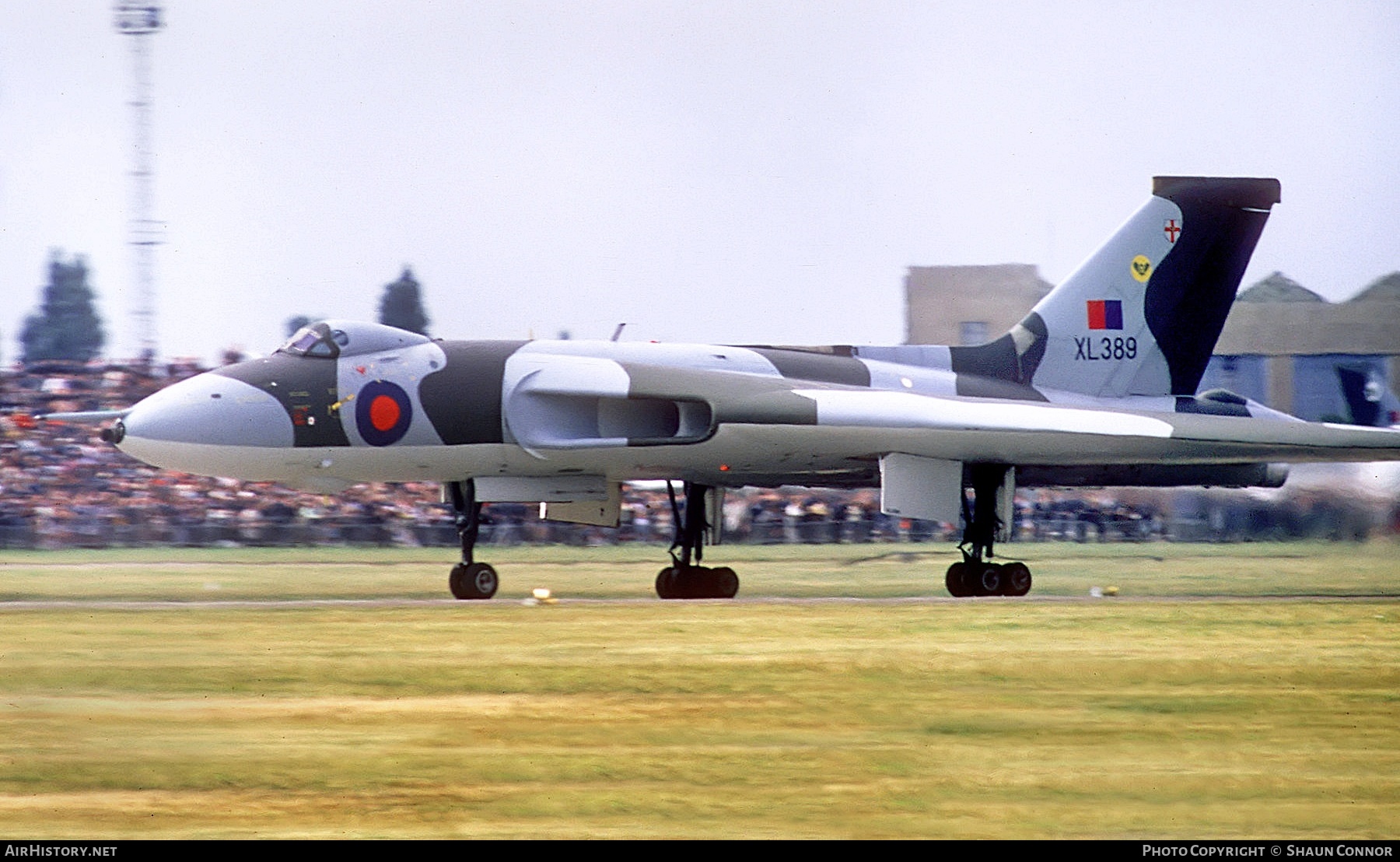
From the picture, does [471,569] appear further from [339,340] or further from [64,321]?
[64,321]

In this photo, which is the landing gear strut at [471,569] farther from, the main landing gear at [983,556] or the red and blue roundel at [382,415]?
the main landing gear at [983,556]

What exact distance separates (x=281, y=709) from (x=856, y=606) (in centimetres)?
756

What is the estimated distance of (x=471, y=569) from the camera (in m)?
18.0

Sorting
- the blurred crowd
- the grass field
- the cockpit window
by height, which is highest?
the cockpit window

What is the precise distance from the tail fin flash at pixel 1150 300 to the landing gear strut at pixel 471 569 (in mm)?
6387

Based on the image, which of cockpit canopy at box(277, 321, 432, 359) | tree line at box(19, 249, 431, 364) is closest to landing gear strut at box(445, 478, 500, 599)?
cockpit canopy at box(277, 321, 432, 359)

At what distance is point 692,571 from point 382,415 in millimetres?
3654

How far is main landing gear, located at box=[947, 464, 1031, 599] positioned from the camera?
18.7 metres

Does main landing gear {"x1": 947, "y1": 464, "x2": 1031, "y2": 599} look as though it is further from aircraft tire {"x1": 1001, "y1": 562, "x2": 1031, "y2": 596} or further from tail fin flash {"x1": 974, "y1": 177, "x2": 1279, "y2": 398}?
tail fin flash {"x1": 974, "y1": 177, "x2": 1279, "y2": 398}

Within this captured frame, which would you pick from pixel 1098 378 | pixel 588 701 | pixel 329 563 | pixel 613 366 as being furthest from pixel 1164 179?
pixel 588 701

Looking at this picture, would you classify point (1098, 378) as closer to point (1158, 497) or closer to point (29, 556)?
point (1158, 497)

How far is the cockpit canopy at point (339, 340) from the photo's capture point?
17.9m

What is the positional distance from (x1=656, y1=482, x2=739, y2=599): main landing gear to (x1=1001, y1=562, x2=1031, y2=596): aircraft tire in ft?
9.04

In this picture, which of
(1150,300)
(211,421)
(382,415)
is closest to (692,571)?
(382,415)
